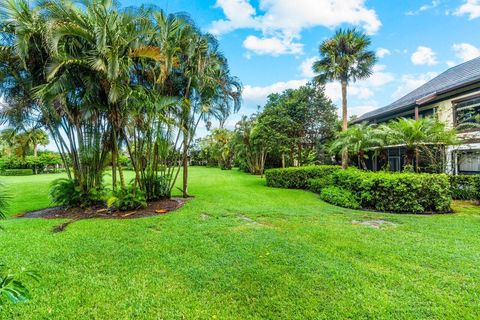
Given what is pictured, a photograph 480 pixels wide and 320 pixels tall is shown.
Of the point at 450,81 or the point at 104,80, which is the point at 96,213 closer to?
the point at 104,80

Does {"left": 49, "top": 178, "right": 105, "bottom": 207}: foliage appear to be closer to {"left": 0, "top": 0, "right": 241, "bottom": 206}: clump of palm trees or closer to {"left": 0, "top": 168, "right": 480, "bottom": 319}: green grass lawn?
{"left": 0, "top": 0, "right": 241, "bottom": 206}: clump of palm trees

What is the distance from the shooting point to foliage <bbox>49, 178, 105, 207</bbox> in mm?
7602

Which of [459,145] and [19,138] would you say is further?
[459,145]

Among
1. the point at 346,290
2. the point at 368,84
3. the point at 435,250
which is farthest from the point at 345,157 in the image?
the point at 346,290

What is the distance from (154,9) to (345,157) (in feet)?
36.6

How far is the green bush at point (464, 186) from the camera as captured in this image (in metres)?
9.11

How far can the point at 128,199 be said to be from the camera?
7.39 metres

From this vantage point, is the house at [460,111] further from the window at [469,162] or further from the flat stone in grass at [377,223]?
the flat stone in grass at [377,223]

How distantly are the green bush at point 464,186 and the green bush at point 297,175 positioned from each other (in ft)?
15.4

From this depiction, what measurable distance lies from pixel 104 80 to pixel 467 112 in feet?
50.3

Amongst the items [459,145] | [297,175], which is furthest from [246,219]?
[459,145]

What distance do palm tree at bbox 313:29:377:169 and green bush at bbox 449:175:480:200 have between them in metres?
5.89

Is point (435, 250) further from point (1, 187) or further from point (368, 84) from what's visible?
point (368, 84)

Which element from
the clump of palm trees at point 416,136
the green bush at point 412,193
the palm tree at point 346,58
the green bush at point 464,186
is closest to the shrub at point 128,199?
the green bush at point 412,193
